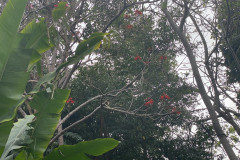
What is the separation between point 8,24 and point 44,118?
0.86m

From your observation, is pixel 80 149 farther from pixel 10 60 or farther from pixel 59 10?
pixel 59 10

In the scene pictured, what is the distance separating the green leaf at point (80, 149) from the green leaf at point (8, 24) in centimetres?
82

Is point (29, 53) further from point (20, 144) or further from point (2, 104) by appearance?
point (20, 144)

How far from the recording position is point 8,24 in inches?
88.2

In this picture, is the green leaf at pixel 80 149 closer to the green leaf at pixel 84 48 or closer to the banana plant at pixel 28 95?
the banana plant at pixel 28 95

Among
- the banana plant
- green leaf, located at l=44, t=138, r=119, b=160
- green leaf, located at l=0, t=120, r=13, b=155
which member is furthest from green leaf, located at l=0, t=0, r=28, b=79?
green leaf, located at l=44, t=138, r=119, b=160

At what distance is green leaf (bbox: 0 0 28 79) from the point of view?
7.32 ft

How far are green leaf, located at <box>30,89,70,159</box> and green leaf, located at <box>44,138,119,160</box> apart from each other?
5.5 inches

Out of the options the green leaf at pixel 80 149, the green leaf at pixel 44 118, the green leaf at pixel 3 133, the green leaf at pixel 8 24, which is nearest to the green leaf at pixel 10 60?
the green leaf at pixel 8 24

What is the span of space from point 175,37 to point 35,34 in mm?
6313

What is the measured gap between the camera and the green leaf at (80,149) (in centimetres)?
254

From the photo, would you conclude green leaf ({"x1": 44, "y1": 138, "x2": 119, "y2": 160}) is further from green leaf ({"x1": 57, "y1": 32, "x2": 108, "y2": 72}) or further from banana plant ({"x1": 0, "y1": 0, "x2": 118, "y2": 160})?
green leaf ({"x1": 57, "y1": 32, "x2": 108, "y2": 72})

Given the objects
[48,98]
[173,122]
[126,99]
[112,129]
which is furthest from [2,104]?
[173,122]

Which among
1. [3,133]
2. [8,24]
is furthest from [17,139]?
[8,24]
